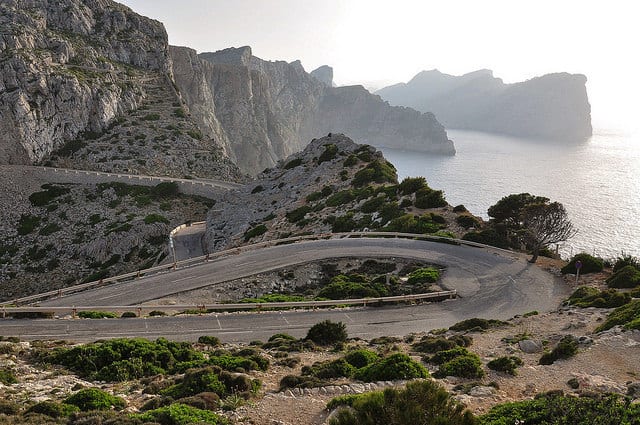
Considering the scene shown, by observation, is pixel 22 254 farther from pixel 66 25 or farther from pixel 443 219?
pixel 66 25

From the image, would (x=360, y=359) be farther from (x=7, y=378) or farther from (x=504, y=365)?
(x=7, y=378)

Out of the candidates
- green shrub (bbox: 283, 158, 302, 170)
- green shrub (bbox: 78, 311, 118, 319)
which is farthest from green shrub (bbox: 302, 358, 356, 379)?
green shrub (bbox: 283, 158, 302, 170)

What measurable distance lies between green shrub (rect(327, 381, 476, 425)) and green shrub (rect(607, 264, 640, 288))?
77.5 ft

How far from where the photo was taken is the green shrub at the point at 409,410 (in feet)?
26.9

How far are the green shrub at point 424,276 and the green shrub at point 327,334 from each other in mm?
11236

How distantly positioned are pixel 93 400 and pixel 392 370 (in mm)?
8975

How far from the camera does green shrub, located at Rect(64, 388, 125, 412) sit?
11883 mm

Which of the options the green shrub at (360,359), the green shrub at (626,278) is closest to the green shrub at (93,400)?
the green shrub at (360,359)

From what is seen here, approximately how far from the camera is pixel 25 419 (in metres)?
10.5

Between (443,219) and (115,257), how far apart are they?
3971cm

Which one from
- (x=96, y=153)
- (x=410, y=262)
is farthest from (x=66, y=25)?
(x=410, y=262)

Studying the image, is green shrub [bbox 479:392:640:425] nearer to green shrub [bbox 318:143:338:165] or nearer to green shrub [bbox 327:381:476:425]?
green shrub [bbox 327:381:476:425]

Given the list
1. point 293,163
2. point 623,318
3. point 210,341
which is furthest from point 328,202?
point 623,318

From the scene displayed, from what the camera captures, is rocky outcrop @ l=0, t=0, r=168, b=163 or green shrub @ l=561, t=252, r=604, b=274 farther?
rocky outcrop @ l=0, t=0, r=168, b=163
